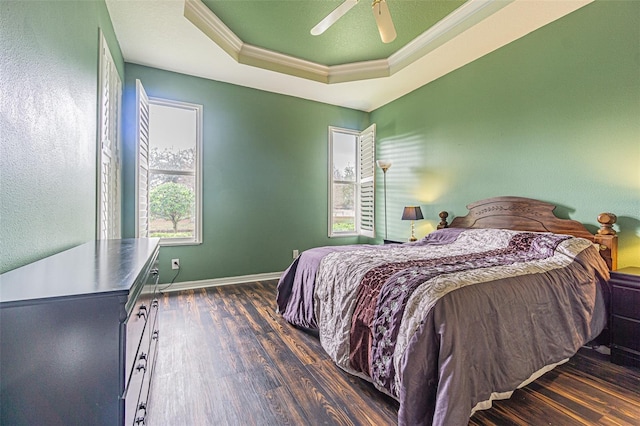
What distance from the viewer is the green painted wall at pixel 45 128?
3.45 ft

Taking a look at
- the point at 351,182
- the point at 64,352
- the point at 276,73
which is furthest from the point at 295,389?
the point at 351,182

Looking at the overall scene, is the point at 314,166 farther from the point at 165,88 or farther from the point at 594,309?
the point at 594,309

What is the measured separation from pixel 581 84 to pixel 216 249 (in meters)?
4.31

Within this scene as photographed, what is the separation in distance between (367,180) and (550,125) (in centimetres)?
258

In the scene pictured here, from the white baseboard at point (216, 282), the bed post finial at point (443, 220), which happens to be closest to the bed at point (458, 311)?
the bed post finial at point (443, 220)

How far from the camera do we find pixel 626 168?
2275mm

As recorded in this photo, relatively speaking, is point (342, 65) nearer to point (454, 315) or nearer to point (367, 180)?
point (367, 180)

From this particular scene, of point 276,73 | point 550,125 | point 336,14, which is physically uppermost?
point 276,73

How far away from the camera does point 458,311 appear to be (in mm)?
1366

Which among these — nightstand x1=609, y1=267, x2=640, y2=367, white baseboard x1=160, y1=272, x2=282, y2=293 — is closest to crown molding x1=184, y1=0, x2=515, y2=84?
nightstand x1=609, y1=267, x2=640, y2=367

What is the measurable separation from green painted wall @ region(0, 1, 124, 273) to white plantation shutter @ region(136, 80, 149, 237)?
108cm

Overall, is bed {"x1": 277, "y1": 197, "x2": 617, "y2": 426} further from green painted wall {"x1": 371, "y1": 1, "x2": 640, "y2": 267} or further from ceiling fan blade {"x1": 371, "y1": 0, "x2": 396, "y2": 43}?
ceiling fan blade {"x1": 371, "y1": 0, "x2": 396, "y2": 43}

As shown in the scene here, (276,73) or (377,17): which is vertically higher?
(276,73)

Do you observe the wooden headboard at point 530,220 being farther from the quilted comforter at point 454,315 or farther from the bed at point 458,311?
the quilted comforter at point 454,315
